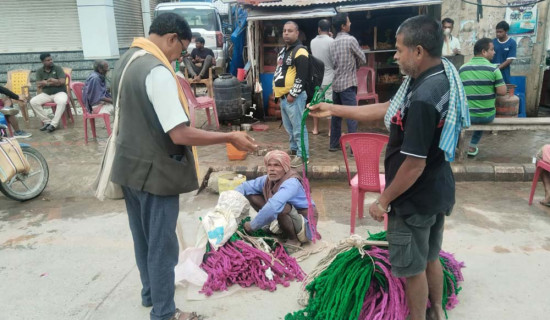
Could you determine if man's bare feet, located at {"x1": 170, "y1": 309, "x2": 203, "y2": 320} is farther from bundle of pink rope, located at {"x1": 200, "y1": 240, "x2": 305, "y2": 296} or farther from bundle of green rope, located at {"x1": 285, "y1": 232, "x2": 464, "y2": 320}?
bundle of green rope, located at {"x1": 285, "y1": 232, "x2": 464, "y2": 320}

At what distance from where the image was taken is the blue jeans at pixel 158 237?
8.21ft

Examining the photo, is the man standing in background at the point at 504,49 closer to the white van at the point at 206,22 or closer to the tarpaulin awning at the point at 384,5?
the tarpaulin awning at the point at 384,5

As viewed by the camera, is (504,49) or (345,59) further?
(504,49)

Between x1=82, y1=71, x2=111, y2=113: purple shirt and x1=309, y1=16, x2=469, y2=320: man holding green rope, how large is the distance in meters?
6.13

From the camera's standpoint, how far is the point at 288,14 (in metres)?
7.80

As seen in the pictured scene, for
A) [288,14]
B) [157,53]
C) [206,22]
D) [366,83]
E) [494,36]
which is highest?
[206,22]

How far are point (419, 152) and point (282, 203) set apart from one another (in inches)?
63.9

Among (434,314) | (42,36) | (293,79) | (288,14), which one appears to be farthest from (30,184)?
(42,36)

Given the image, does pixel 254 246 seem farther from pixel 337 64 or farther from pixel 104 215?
pixel 337 64

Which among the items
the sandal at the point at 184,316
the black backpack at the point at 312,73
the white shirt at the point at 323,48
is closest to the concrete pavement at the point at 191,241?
the sandal at the point at 184,316

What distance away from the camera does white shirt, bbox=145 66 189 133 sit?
2273 mm

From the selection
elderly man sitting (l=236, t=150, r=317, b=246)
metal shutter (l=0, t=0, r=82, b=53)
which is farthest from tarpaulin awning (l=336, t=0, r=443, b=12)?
metal shutter (l=0, t=0, r=82, b=53)

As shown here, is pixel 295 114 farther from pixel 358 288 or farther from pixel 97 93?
pixel 97 93

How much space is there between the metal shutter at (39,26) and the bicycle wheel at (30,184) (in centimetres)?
687
